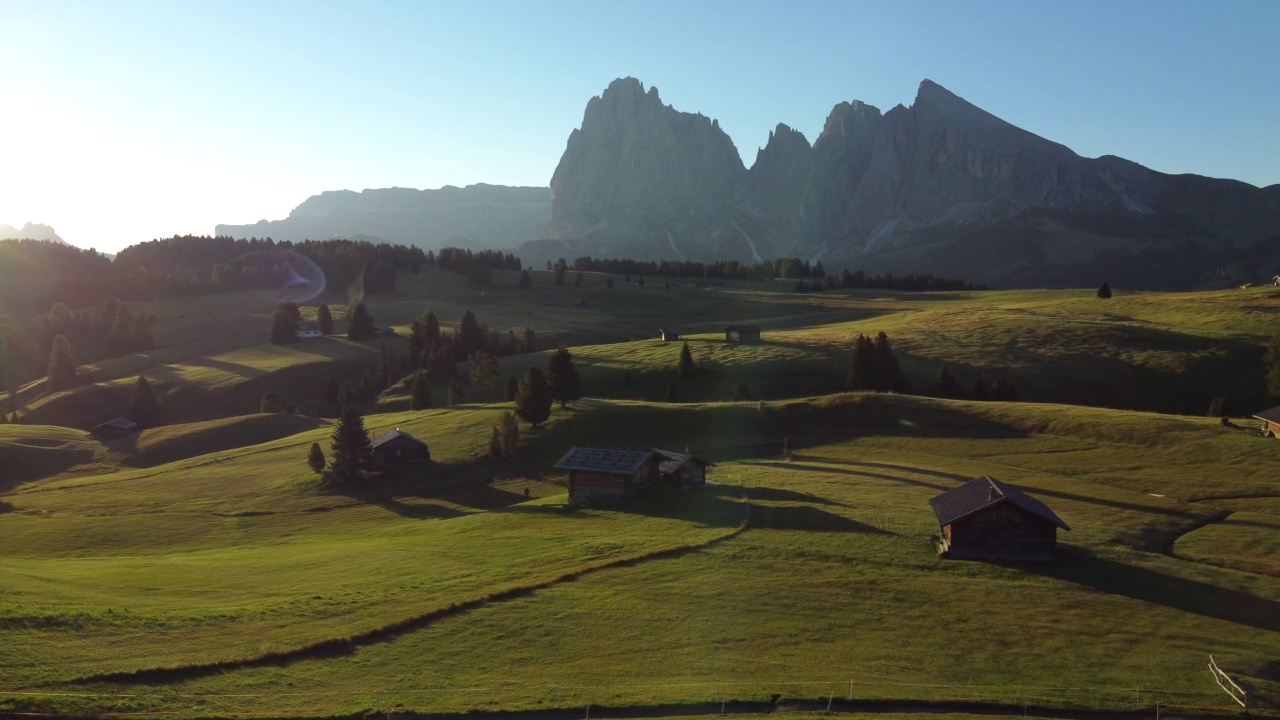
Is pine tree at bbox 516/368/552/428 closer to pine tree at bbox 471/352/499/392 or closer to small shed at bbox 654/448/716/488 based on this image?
small shed at bbox 654/448/716/488

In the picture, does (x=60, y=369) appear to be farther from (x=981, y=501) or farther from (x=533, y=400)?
(x=981, y=501)

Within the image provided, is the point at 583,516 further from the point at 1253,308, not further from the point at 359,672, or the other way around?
the point at 1253,308

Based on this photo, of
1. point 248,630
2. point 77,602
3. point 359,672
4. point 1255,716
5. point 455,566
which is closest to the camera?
point 1255,716

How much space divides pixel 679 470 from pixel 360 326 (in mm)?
101227

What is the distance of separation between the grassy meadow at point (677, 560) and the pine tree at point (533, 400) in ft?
4.43

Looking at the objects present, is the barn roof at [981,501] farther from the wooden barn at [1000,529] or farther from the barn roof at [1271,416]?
the barn roof at [1271,416]

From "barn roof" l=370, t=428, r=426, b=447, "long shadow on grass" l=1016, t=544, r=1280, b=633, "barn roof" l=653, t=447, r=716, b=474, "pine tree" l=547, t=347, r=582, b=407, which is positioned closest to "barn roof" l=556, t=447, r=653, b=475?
"barn roof" l=653, t=447, r=716, b=474

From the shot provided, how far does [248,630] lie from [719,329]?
123 m

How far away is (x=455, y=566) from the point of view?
42.1 meters

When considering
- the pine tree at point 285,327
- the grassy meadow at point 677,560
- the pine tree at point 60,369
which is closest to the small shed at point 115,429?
the grassy meadow at point 677,560

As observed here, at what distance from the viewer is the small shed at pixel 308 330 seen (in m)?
151

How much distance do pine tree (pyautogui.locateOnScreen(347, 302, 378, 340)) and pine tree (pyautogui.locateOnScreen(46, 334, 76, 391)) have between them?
127ft

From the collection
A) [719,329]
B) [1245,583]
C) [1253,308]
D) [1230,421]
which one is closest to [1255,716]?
[1245,583]

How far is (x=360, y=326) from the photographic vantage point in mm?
147750
